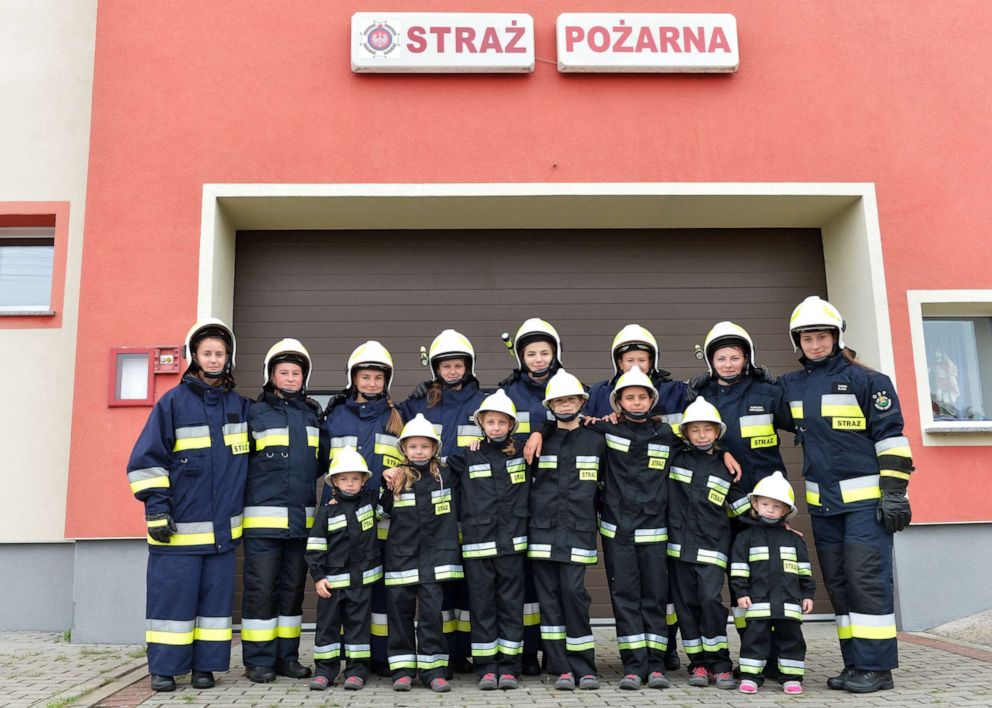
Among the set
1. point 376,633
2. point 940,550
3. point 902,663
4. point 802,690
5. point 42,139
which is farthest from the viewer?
point 42,139

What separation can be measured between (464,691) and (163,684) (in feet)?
5.90

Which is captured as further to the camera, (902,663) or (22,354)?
(22,354)

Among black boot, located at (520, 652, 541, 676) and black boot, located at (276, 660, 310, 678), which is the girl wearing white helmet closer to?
black boot, located at (520, 652, 541, 676)

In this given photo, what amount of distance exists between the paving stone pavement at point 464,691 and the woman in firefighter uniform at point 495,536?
25cm

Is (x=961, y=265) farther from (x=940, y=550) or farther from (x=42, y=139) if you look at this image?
Result: (x=42, y=139)

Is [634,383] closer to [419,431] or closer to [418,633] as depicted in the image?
[419,431]

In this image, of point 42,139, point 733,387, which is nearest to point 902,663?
point 733,387

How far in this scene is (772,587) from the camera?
4.70 m

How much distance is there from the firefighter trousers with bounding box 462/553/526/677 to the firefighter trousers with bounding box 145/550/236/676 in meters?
1.54

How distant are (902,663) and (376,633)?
3.61 meters

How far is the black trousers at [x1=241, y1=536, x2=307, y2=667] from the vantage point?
503 centimetres

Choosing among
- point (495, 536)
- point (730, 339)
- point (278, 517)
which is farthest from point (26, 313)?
point (730, 339)

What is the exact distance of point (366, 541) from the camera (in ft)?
16.2

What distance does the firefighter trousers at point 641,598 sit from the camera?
4.81 m
